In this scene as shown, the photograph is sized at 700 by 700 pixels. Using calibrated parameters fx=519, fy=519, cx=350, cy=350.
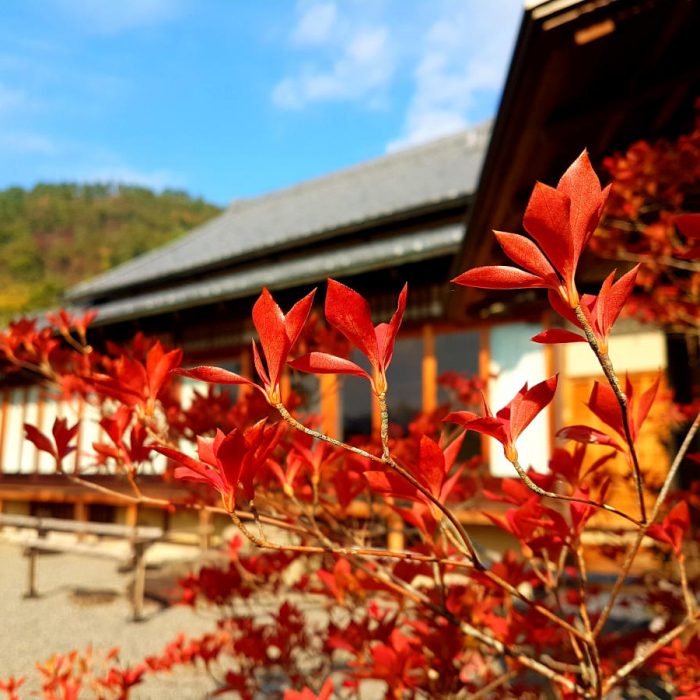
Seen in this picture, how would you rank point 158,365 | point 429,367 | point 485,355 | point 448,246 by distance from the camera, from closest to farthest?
point 158,365 → point 448,246 → point 485,355 → point 429,367

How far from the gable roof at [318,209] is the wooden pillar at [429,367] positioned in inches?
72.9

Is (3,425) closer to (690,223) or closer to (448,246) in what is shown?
(448,246)

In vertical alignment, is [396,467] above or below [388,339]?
below

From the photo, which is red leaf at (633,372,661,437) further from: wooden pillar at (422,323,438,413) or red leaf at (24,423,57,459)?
wooden pillar at (422,323,438,413)

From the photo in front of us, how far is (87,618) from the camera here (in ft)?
14.4

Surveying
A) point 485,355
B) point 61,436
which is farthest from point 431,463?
point 485,355

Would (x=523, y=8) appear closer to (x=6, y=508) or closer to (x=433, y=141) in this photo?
(x=433, y=141)

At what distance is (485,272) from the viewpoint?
522 mm

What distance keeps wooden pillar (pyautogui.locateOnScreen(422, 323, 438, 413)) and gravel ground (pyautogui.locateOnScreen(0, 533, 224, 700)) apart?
8.94 feet

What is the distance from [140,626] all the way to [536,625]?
4.00 metres

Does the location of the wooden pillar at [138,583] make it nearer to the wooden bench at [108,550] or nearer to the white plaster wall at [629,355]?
the wooden bench at [108,550]

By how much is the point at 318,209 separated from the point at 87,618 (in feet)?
25.6

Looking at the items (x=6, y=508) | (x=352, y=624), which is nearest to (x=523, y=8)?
(x=352, y=624)

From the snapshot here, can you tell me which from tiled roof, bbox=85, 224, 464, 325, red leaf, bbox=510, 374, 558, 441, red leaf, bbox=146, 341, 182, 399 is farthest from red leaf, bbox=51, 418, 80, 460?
tiled roof, bbox=85, 224, 464, 325
